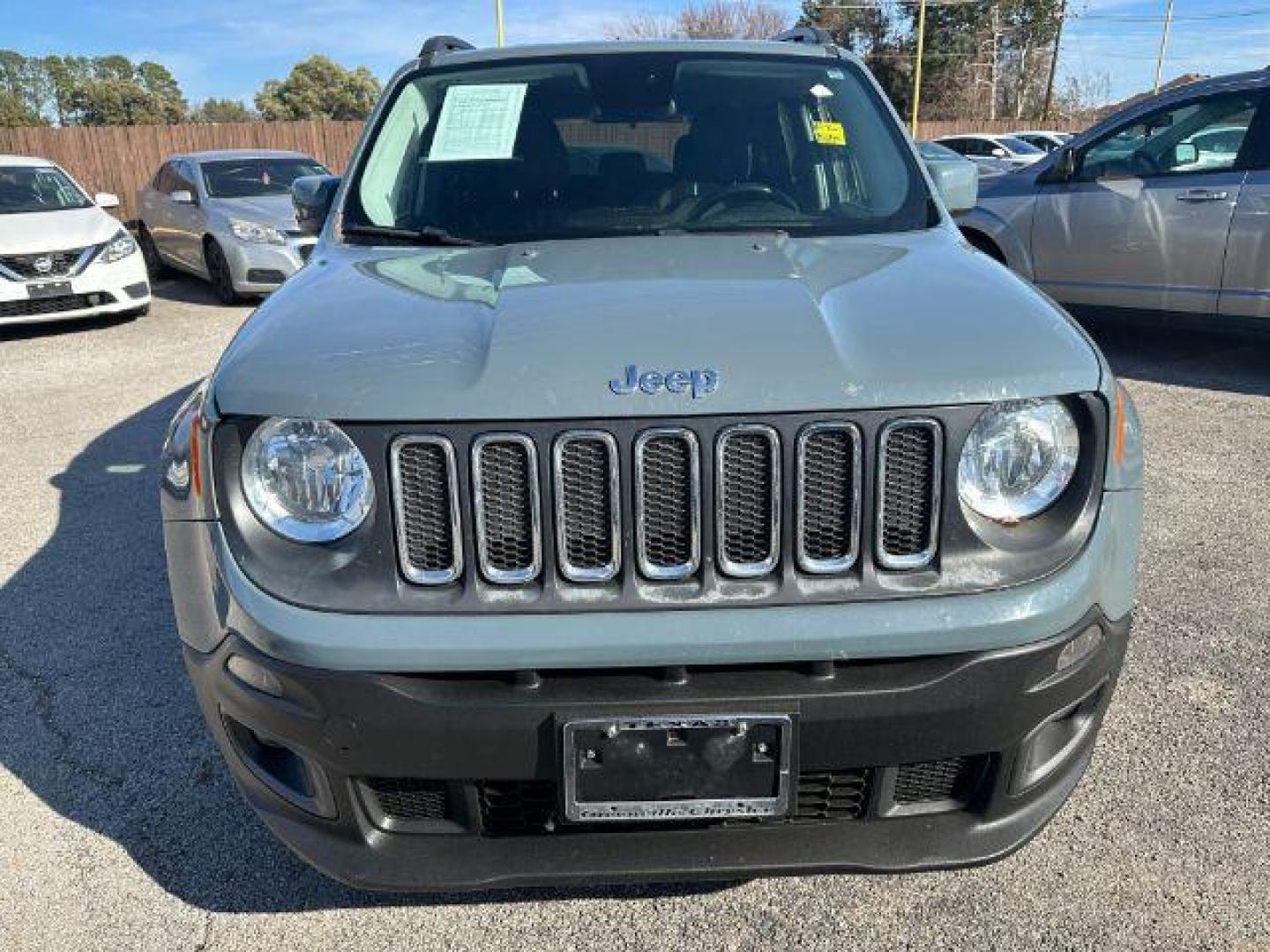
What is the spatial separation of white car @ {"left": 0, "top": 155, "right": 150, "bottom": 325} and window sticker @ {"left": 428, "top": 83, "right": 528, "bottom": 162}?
24.8 feet

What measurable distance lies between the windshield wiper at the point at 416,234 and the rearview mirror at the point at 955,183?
58.4 inches

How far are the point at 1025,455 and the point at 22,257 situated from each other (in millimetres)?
9688

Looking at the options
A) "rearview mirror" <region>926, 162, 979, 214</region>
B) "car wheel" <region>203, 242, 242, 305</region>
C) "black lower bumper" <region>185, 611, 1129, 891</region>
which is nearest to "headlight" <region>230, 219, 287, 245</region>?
"car wheel" <region>203, 242, 242, 305</region>

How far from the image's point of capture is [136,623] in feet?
12.1

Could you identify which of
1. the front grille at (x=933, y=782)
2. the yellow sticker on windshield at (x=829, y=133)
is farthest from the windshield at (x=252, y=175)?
the front grille at (x=933, y=782)

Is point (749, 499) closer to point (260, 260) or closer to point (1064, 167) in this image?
point (1064, 167)

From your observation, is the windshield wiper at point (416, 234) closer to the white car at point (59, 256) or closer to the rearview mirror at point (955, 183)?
the rearview mirror at point (955, 183)

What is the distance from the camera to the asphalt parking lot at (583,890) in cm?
224

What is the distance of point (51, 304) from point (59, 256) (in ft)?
1.48

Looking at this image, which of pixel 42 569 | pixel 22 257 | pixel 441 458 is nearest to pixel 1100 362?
pixel 441 458

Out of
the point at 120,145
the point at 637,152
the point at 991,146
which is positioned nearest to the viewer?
the point at 637,152

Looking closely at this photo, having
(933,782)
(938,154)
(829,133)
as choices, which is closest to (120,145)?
(938,154)

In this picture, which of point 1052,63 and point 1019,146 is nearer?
point 1019,146

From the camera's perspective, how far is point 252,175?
11.5 meters
